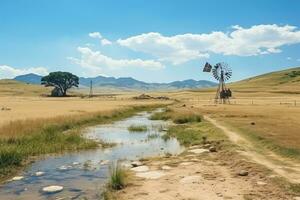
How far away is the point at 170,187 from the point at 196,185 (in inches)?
46.5

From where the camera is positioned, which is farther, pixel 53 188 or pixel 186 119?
pixel 186 119

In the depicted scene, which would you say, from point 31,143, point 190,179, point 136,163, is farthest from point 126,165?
point 31,143

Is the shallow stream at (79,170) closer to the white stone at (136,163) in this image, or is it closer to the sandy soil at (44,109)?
the white stone at (136,163)

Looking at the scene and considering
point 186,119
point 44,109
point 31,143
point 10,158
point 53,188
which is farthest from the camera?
point 44,109

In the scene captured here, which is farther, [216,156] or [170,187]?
[216,156]

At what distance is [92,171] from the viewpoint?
80.0 feet

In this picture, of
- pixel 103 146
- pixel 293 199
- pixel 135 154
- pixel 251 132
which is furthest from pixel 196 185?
pixel 251 132

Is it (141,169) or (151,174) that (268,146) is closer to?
(141,169)

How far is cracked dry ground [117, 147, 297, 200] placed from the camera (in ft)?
57.7

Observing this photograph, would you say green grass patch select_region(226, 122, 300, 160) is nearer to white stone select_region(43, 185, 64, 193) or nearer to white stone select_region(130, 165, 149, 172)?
white stone select_region(130, 165, 149, 172)

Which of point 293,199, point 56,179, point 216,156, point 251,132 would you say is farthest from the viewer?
point 251,132

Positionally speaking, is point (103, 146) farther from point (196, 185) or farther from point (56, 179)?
point (196, 185)

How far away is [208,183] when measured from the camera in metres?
19.8

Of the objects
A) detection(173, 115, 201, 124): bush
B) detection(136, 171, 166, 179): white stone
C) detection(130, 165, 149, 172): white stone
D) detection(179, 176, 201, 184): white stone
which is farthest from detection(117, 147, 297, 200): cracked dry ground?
detection(173, 115, 201, 124): bush
